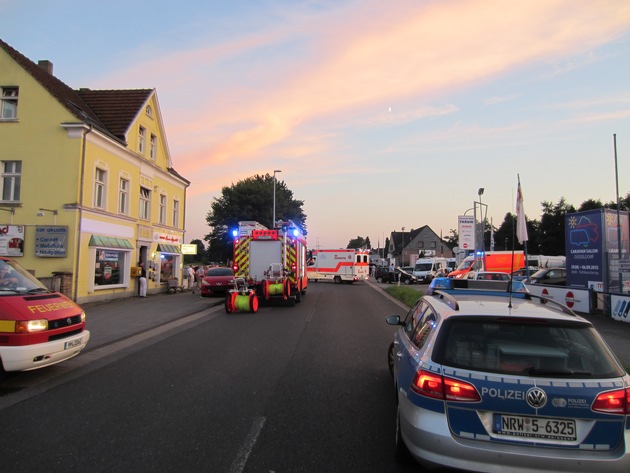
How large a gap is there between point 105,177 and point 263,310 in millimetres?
9865

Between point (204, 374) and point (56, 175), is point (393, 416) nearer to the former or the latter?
point (204, 374)

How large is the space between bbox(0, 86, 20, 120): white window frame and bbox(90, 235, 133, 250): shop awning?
5.97 meters

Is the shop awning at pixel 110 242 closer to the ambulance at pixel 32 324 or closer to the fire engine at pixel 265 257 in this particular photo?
the fire engine at pixel 265 257

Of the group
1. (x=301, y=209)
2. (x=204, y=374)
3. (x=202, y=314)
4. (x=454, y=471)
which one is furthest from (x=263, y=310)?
(x=301, y=209)

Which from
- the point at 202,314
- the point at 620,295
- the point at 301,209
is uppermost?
Answer: the point at 301,209

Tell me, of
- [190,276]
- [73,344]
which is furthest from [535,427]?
[190,276]

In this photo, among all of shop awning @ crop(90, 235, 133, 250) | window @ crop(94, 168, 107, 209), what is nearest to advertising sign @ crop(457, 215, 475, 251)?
shop awning @ crop(90, 235, 133, 250)

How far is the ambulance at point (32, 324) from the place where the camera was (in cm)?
581

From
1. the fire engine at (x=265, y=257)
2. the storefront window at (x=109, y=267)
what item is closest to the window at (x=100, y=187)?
the storefront window at (x=109, y=267)

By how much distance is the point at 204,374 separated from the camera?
6816 mm

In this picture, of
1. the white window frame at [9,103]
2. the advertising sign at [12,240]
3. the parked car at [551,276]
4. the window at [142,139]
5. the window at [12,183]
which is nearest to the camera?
the advertising sign at [12,240]

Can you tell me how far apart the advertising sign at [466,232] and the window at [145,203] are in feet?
53.8

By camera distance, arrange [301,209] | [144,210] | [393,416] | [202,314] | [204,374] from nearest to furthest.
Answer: [393,416] < [204,374] < [202,314] < [144,210] < [301,209]

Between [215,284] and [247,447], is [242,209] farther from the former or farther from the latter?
[247,447]
